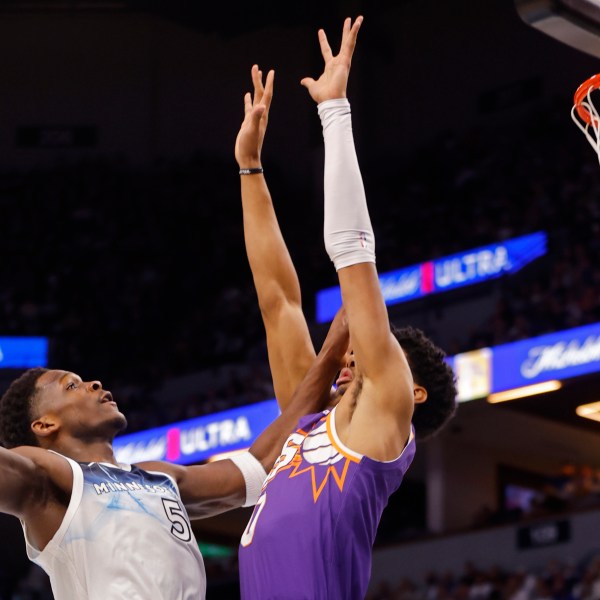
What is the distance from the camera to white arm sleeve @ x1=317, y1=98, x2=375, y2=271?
339cm

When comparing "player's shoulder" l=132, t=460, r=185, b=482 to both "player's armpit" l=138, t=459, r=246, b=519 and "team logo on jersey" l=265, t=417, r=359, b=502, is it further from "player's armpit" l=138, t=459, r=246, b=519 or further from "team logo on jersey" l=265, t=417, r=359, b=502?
"team logo on jersey" l=265, t=417, r=359, b=502

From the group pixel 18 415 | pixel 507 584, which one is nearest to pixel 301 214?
pixel 507 584

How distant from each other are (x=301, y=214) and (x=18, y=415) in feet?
57.4

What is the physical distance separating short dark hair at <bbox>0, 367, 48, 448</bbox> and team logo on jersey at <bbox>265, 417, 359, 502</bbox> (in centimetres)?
92

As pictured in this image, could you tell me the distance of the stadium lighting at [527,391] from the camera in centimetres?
1288

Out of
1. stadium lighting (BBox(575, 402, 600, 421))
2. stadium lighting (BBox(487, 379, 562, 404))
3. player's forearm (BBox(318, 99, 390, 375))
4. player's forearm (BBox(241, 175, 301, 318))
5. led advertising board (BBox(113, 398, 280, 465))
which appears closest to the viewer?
player's forearm (BBox(318, 99, 390, 375))

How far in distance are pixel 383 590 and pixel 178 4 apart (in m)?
12.2

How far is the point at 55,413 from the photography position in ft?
13.0

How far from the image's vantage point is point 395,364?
11.0ft

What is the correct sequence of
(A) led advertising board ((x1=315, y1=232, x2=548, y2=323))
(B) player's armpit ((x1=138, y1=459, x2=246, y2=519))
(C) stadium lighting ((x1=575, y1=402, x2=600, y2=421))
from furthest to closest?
(A) led advertising board ((x1=315, y1=232, x2=548, y2=323))
(C) stadium lighting ((x1=575, y1=402, x2=600, y2=421))
(B) player's armpit ((x1=138, y1=459, x2=246, y2=519))

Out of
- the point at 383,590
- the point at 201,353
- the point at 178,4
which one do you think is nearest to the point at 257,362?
the point at 201,353

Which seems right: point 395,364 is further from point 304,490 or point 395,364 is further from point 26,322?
point 26,322

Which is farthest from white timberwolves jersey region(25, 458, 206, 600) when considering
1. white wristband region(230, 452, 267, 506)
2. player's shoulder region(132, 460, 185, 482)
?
white wristband region(230, 452, 267, 506)

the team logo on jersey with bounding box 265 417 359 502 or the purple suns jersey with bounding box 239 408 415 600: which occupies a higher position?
the team logo on jersey with bounding box 265 417 359 502
